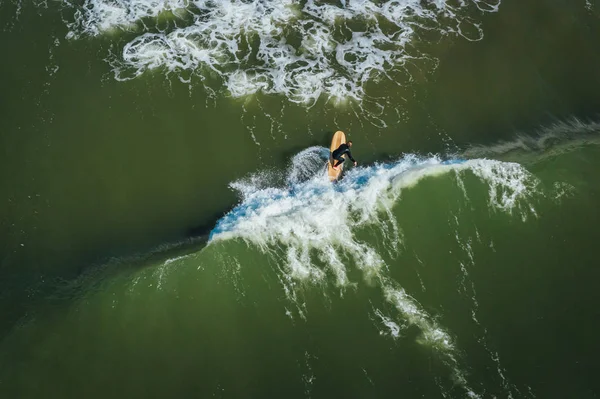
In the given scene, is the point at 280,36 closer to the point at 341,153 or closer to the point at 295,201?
the point at 341,153

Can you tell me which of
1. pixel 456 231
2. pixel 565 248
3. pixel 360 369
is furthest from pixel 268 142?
pixel 565 248

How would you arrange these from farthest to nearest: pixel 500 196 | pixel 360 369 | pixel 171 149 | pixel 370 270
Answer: pixel 171 149 → pixel 500 196 → pixel 370 270 → pixel 360 369

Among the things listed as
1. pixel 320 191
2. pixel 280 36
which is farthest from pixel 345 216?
pixel 280 36

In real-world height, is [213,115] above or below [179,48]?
below

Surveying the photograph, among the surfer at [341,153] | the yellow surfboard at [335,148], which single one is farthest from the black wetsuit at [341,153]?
the yellow surfboard at [335,148]

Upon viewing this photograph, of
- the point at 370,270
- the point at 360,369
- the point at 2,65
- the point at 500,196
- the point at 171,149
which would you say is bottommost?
the point at 360,369

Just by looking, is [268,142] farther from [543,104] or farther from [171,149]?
[543,104]
